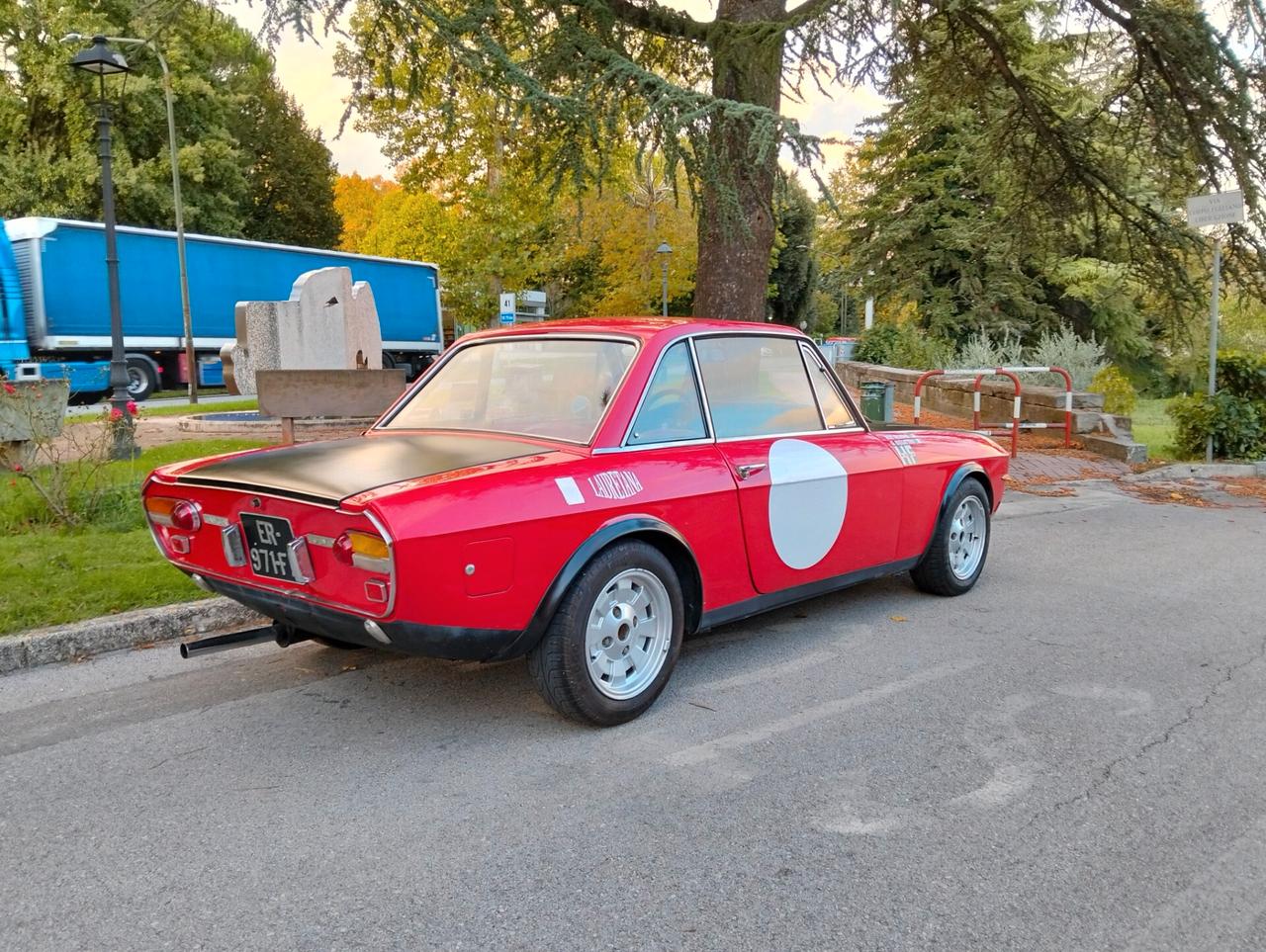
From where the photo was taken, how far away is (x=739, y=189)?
9.34 m

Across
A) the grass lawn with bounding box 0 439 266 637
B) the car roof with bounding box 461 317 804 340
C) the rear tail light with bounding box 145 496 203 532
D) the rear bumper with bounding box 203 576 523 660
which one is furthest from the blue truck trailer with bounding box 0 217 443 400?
the rear bumper with bounding box 203 576 523 660

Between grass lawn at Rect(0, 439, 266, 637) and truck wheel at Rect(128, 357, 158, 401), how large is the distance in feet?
56.4

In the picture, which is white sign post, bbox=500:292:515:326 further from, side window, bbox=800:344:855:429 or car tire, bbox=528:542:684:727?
car tire, bbox=528:542:684:727

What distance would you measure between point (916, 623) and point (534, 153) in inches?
243

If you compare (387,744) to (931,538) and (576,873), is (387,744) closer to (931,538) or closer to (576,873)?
(576,873)

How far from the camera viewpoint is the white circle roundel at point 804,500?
4484 mm

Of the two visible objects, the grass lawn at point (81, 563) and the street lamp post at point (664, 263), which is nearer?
the grass lawn at point (81, 563)

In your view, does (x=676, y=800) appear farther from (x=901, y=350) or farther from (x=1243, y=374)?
(x=901, y=350)

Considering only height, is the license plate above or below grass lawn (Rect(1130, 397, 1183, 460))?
above

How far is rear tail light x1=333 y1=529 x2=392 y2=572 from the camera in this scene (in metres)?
3.17

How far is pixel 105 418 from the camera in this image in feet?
23.5

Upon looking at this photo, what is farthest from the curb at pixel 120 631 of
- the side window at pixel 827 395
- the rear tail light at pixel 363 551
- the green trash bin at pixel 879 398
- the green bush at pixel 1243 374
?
the green bush at pixel 1243 374

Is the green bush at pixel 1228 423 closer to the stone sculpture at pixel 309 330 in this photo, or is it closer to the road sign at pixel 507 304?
the stone sculpture at pixel 309 330

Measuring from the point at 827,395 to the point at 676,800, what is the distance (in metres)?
2.58
